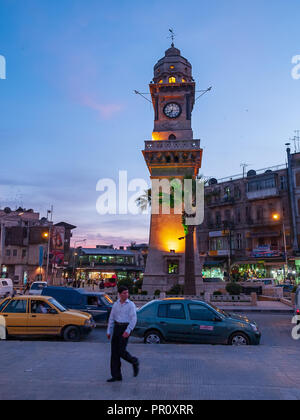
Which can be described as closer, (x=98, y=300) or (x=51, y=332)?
(x=51, y=332)

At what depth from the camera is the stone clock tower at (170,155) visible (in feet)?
104

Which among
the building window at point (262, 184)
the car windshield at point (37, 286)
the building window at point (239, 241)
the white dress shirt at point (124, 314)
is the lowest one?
the car windshield at point (37, 286)

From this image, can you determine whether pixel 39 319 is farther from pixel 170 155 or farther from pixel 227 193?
pixel 227 193

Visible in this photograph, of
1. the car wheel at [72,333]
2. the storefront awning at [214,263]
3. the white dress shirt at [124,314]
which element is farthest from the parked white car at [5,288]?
the storefront awning at [214,263]

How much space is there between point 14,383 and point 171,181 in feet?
90.1

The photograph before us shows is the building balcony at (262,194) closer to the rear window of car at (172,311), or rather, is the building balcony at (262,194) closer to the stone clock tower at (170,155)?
the stone clock tower at (170,155)

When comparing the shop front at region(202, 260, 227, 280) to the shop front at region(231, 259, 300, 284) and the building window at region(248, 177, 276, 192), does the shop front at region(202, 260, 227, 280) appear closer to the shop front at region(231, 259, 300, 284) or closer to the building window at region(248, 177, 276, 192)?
the shop front at region(231, 259, 300, 284)

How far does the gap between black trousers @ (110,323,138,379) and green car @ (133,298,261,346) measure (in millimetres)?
4489

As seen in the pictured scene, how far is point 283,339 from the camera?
41.0 feet

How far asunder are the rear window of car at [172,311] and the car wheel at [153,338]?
536mm

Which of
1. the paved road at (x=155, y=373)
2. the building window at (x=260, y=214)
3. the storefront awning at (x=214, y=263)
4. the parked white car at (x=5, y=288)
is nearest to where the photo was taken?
the paved road at (x=155, y=373)
